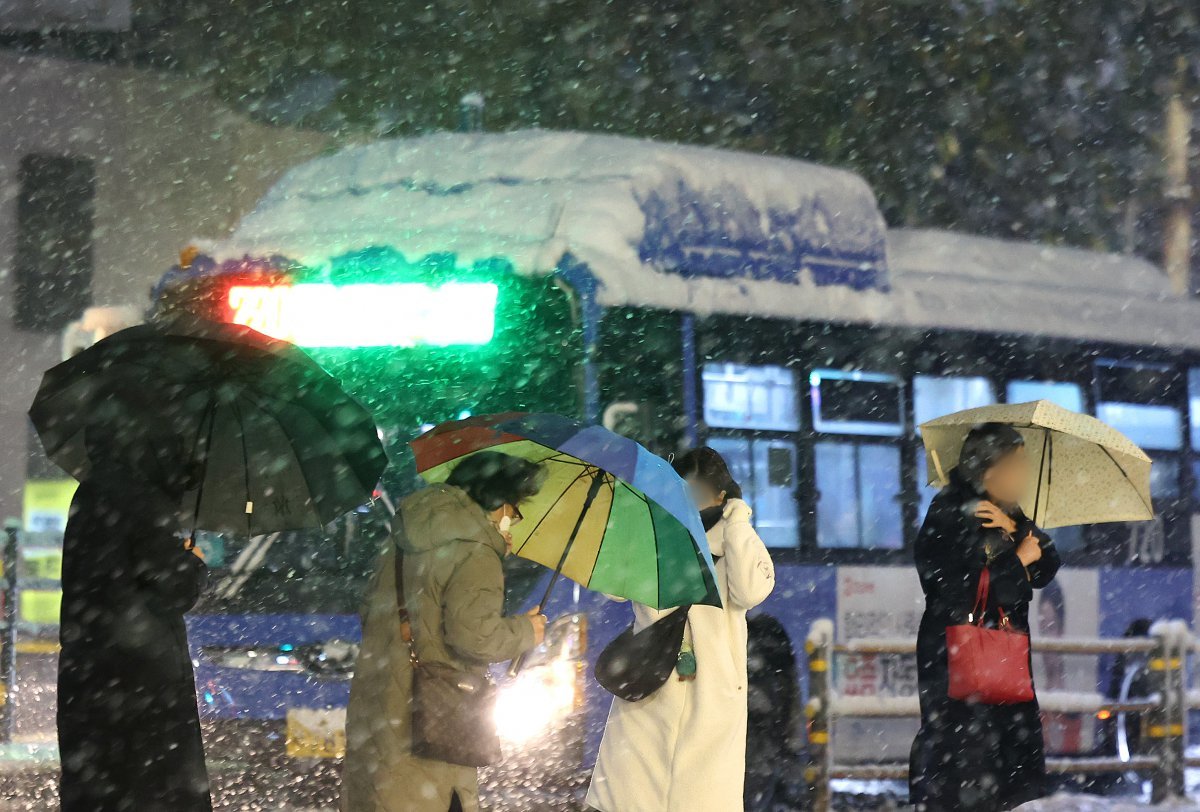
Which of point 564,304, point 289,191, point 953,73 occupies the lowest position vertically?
point 564,304

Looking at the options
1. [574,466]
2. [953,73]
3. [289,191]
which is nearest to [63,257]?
[953,73]

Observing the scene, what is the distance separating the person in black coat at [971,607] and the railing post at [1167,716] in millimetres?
4830

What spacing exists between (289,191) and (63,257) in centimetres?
1547

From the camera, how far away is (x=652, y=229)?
10578 mm

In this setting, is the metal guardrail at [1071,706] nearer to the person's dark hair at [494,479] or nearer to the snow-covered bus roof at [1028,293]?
the snow-covered bus roof at [1028,293]

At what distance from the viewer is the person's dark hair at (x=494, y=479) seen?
200 inches

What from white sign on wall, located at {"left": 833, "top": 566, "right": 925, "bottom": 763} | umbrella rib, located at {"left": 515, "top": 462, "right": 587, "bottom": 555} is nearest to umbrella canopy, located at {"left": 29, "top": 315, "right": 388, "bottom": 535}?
umbrella rib, located at {"left": 515, "top": 462, "right": 587, "bottom": 555}

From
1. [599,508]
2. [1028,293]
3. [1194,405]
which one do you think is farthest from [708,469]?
[1194,405]

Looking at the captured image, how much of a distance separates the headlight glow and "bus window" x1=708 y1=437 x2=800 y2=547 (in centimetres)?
172

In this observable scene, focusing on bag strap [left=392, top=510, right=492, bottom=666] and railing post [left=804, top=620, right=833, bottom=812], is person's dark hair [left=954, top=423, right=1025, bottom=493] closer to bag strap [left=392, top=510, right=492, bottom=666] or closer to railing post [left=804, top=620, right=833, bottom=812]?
bag strap [left=392, top=510, right=492, bottom=666]

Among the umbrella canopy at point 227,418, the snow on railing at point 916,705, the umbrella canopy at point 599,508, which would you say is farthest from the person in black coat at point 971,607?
the snow on railing at point 916,705

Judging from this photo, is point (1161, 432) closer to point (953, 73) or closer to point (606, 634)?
point (606, 634)

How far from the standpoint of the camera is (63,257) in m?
25.6

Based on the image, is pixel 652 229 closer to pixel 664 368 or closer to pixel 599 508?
pixel 664 368
